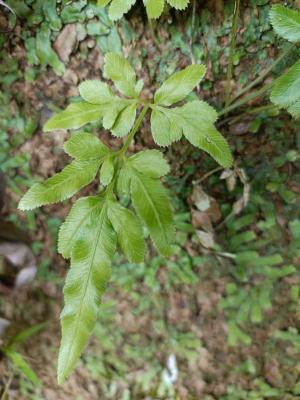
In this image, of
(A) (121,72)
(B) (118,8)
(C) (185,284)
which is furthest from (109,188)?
(C) (185,284)

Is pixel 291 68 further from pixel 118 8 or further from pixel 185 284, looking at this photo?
pixel 185 284

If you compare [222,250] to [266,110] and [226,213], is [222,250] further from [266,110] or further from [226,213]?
[266,110]

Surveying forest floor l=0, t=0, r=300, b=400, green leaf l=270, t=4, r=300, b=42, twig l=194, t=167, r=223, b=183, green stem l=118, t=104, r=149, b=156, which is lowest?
forest floor l=0, t=0, r=300, b=400

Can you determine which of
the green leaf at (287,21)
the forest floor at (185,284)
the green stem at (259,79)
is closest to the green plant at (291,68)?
the green leaf at (287,21)

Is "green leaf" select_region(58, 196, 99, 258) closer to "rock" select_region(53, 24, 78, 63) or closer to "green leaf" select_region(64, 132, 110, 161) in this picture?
"green leaf" select_region(64, 132, 110, 161)

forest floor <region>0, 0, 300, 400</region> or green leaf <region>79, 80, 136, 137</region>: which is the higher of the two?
green leaf <region>79, 80, 136, 137</region>

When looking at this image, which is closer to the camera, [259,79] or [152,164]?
[152,164]

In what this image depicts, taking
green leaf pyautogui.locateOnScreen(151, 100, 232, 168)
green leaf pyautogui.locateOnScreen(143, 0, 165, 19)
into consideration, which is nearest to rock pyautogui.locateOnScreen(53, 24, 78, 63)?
green leaf pyautogui.locateOnScreen(143, 0, 165, 19)
